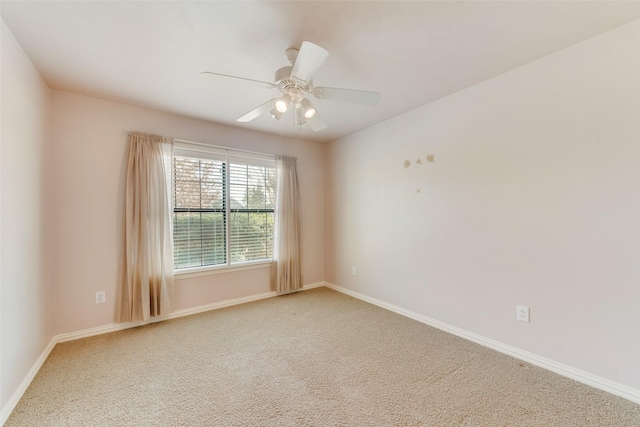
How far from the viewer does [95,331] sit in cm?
267

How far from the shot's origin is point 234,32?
1.75 m

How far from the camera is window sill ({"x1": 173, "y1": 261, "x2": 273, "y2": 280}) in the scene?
3158mm

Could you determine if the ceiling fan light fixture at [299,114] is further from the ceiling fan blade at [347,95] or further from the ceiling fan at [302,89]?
the ceiling fan blade at [347,95]

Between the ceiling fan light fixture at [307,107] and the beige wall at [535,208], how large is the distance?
1.51 m

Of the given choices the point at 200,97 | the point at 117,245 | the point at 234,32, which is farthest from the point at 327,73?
the point at 117,245

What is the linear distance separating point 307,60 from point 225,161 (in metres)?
2.28

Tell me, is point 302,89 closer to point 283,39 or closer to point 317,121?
point 283,39

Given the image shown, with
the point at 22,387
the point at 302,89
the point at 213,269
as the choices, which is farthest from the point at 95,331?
the point at 302,89

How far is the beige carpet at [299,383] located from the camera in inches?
62.4

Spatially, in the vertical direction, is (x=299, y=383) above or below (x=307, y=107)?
below

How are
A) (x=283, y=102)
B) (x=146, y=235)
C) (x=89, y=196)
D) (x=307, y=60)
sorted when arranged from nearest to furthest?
(x=307, y=60) < (x=283, y=102) < (x=89, y=196) < (x=146, y=235)

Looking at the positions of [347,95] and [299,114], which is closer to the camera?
[347,95]

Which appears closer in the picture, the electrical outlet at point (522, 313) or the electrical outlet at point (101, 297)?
the electrical outlet at point (522, 313)

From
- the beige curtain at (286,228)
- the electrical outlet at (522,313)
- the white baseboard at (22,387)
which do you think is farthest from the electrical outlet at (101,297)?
the electrical outlet at (522,313)
